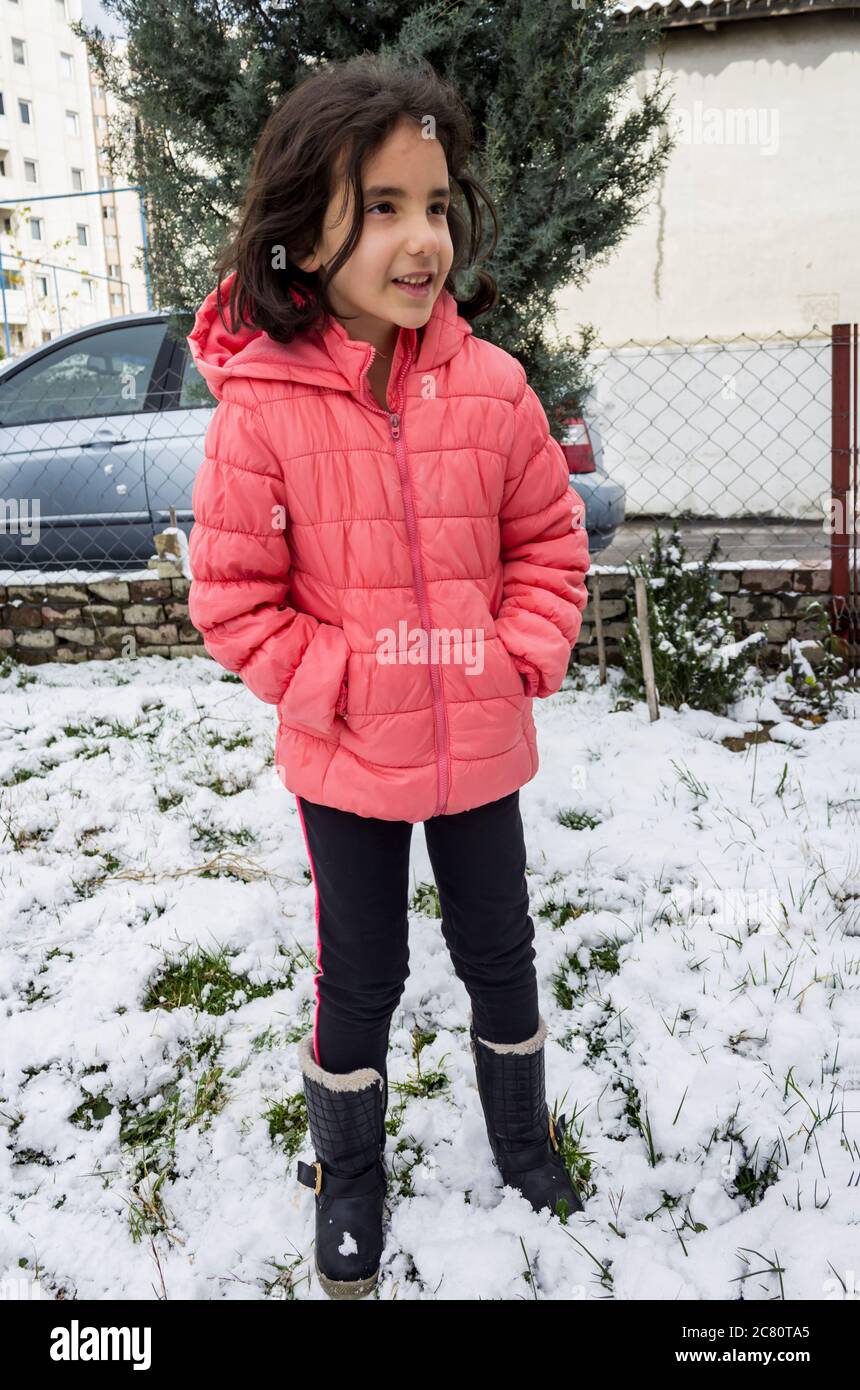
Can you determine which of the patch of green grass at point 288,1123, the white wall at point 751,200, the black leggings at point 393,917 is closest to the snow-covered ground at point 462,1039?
the patch of green grass at point 288,1123

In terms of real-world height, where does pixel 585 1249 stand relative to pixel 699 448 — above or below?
below

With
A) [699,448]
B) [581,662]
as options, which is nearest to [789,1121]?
[581,662]

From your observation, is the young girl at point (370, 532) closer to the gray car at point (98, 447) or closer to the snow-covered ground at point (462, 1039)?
the snow-covered ground at point (462, 1039)

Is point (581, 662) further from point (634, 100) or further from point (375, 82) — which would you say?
point (634, 100)

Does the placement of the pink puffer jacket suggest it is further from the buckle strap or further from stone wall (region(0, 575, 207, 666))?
stone wall (region(0, 575, 207, 666))

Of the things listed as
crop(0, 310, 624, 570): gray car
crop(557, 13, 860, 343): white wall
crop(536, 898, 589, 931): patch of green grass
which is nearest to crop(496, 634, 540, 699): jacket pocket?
crop(536, 898, 589, 931): patch of green grass

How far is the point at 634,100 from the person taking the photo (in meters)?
7.80

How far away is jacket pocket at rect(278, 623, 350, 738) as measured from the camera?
4.57 ft

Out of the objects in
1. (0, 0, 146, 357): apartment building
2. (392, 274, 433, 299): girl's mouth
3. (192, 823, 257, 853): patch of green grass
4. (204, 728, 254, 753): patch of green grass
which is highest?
(0, 0, 146, 357): apartment building

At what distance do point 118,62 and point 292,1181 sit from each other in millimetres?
3624

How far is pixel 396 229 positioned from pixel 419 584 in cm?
51

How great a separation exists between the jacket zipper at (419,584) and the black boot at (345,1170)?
524mm

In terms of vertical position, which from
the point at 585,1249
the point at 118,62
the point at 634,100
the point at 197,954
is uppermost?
the point at 634,100

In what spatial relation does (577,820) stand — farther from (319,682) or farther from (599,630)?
(319,682)
